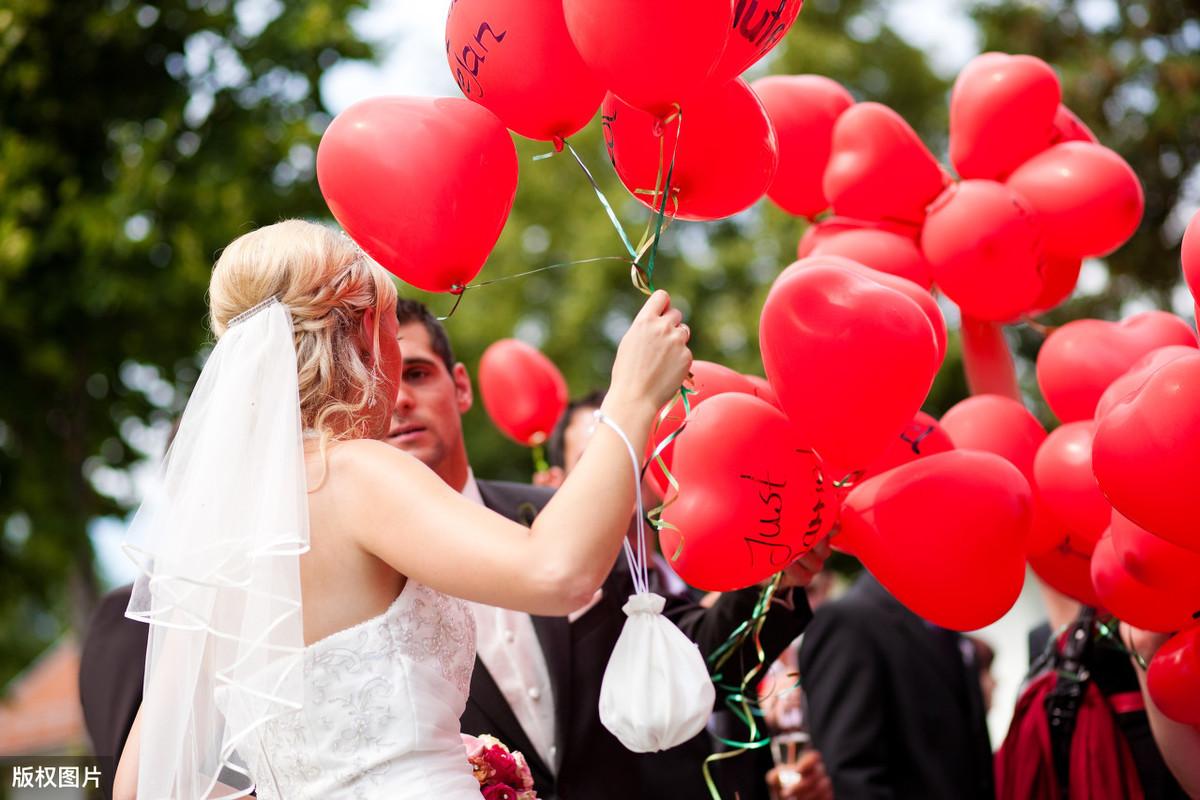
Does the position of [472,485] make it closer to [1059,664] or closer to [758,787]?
[758,787]

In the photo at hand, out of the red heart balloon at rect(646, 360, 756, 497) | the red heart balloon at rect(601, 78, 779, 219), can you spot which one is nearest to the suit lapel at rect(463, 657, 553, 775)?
the red heart balloon at rect(646, 360, 756, 497)

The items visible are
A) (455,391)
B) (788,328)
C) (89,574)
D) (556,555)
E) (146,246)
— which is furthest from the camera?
(89,574)

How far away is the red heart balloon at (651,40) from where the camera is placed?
2.14 meters

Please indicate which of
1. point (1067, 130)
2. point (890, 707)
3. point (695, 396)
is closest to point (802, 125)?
point (1067, 130)

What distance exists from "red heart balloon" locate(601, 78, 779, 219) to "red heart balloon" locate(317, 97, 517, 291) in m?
0.32

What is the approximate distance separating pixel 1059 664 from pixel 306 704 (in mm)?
2419

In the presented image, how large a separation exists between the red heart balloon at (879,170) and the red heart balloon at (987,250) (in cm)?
11

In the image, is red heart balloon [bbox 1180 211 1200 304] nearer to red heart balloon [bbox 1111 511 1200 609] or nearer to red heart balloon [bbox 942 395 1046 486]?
red heart balloon [bbox 1111 511 1200 609]

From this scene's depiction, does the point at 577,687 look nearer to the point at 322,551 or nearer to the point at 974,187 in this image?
the point at 322,551

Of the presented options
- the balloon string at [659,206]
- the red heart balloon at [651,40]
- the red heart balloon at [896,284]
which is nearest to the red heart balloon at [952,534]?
the red heart balloon at [896,284]

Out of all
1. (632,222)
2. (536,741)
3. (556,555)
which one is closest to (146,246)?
(536,741)

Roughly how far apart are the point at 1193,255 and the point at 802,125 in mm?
1425

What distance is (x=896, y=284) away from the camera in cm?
275

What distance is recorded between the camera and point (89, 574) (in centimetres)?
937
